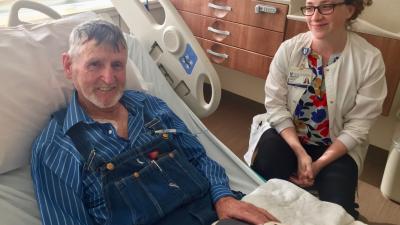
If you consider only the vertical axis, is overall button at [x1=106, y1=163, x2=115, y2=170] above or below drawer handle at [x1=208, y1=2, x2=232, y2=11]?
below

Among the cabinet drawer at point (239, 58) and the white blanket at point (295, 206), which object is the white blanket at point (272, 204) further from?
the cabinet drawer at point (239, 58)

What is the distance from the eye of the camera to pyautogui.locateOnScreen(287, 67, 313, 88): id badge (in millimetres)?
1604

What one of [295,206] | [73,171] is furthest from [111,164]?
[295,206]

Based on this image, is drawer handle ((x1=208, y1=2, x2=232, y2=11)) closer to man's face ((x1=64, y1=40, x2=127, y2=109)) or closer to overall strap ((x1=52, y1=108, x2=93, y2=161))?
man's face ((x1=64, y1=40, x2=127, y2=109))

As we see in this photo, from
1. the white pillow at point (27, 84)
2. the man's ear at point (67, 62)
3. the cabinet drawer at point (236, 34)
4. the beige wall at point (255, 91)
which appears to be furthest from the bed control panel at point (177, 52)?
the beige wall at point (255, 91)

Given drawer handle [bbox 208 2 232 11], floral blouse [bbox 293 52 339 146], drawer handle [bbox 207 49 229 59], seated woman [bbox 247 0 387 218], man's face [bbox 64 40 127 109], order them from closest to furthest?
man's face [bbox 64 40 127 109], seated woman [bbox 247 0 387 218], floral blouse [bbox 293 52 339 146], drawer handle [bbox 208 2 232 11], drawer handle [bbox 207 49 229 59]

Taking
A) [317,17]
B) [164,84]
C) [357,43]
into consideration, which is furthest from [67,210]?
[357,43]

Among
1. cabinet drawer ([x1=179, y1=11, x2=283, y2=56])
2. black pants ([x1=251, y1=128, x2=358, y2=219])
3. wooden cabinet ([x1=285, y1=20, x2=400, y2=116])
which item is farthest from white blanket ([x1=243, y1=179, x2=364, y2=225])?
cabinet drawer ([x1=179, y1=11, x2=283, y2=56])

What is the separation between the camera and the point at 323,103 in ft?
5.23

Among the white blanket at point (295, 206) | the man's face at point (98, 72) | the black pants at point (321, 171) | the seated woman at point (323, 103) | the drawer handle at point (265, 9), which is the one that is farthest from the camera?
the drawer handle at point (265, 9)

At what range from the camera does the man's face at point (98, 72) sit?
1.19 metres

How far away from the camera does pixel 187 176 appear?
1.24 m

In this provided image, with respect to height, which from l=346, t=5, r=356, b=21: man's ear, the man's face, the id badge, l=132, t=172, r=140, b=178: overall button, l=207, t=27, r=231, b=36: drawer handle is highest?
l=346, t=5, r=356, b=21: man's ear

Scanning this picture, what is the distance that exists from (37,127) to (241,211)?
0.74 m
